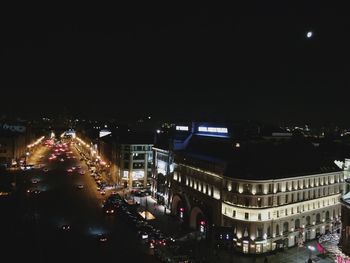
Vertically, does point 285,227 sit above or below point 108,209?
above

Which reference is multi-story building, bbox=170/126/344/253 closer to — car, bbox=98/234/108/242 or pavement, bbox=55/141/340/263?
pavement, bbox=55/141/340/263

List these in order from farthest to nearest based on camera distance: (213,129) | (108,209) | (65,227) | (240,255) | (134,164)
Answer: (134,164) < (213,129) < (108,209) < (65,227) < (240,255)

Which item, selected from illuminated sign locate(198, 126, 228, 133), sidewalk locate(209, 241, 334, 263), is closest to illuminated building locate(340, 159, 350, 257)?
sidewalk locate(209, 241, 334, 263)

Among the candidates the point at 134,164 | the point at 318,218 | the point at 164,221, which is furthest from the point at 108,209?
the point at 318,218

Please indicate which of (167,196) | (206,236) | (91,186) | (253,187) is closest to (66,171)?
(91,186)

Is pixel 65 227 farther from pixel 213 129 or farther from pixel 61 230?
pixel 213 129

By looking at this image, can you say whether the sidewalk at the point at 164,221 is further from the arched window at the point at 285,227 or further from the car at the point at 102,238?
the arched window at the point at 285,227

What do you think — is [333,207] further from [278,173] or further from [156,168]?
[156,168]
